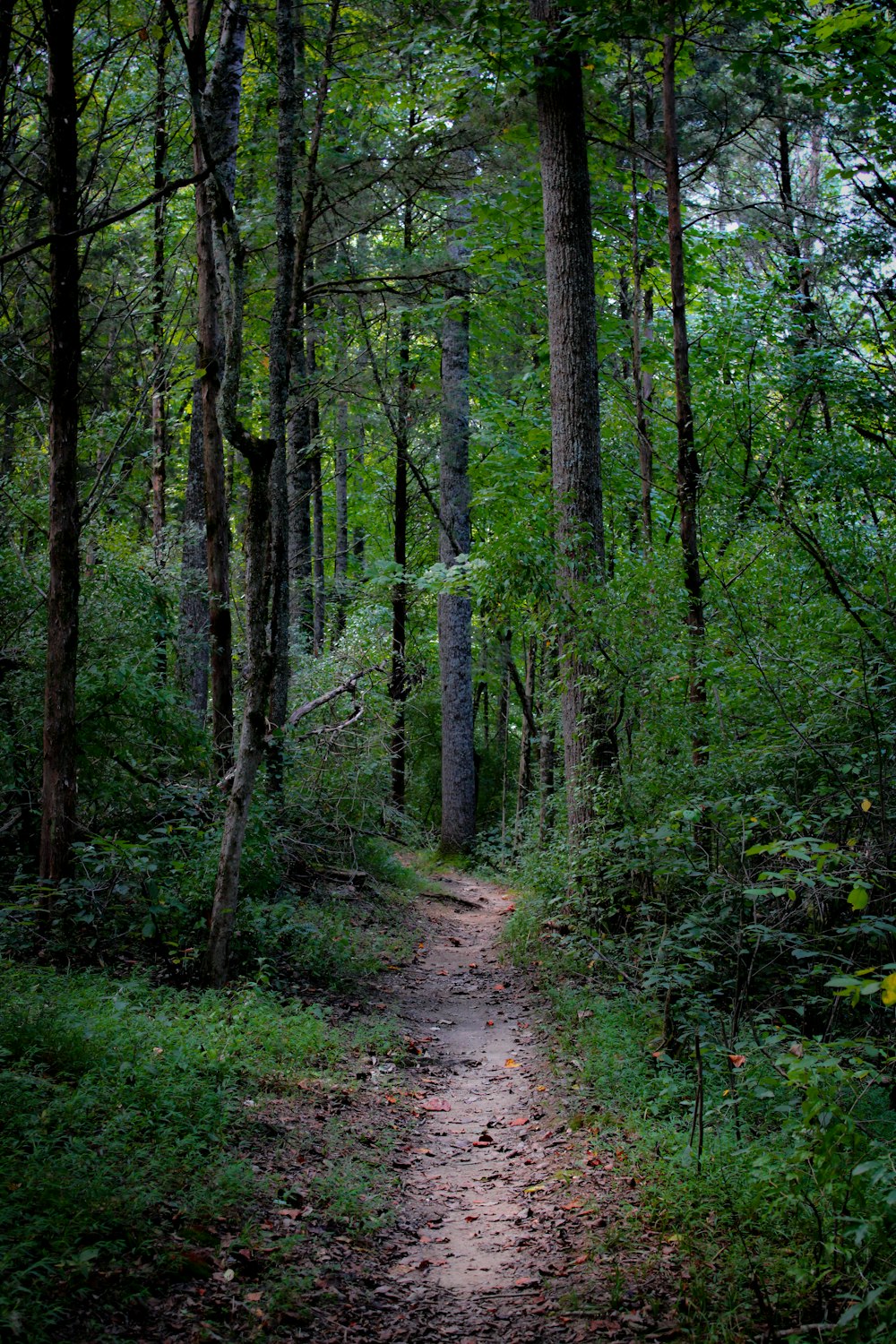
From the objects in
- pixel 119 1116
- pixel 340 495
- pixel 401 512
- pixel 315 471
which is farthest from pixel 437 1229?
pixel 340 495

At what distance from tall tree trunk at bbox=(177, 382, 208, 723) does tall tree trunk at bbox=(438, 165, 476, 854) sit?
4.11m

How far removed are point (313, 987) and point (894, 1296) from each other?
5108 mm

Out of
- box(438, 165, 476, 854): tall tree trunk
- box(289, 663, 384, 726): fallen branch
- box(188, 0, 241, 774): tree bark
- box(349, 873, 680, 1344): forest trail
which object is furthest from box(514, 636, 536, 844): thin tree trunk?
box(349, 873, 680, 1344): forest trail

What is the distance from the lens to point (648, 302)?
1552cm

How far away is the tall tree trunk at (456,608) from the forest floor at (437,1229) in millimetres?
9218

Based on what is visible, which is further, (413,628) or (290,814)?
(413,628)

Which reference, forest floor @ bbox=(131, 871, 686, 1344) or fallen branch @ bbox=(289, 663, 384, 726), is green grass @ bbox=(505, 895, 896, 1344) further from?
fallen branch @ bbox=(289, 663, 384, 726)

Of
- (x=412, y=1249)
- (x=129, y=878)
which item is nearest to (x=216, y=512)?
(x=129, y=878)

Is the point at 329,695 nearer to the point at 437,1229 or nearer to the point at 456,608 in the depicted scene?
the point at 456,608

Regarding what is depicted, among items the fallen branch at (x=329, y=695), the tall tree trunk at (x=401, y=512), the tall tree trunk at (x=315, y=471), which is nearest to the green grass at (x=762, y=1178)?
the fallen branch at (x=329, y=695)

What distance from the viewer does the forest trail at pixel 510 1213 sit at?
361 centimetres

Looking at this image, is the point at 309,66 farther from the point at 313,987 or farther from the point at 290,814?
the point at 313,987

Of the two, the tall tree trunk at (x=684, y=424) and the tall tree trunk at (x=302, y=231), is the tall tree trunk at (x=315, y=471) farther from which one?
the tall tree trunk at (x=684, y=424)

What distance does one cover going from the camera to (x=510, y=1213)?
181 inches
